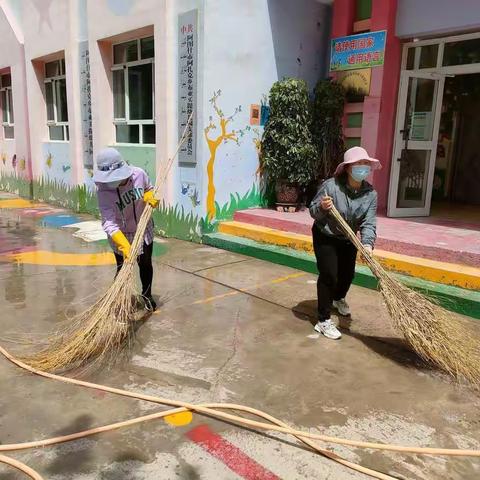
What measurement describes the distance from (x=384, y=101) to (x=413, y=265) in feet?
9.34

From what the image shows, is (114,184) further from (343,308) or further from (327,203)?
(343,308)

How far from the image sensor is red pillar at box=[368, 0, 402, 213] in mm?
6234

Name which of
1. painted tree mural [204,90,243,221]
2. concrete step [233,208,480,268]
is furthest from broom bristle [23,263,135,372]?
painted tree mural [204,90,243,221]

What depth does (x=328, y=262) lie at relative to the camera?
351cm

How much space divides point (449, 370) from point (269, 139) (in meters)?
4.44

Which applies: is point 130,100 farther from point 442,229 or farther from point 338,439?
point 338,439

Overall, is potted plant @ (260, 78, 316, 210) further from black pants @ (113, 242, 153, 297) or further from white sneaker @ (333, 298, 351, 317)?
black pants @ (113, 242, 153, 297)

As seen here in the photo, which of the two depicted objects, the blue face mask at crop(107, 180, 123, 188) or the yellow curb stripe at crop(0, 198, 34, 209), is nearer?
the blue face mask at crop(107, 180, 123, 188)

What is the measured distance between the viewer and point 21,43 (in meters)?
10.3

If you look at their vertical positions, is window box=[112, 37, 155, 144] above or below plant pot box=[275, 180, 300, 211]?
above

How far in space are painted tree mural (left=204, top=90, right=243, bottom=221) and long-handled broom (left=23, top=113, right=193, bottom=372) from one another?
3.08 metres

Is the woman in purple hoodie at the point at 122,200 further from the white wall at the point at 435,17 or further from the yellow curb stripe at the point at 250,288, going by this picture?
the white wall at the point at 435,17

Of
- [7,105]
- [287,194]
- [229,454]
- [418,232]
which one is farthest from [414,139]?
[7,105]

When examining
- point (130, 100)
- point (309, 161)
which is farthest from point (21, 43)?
point (309, 161)
